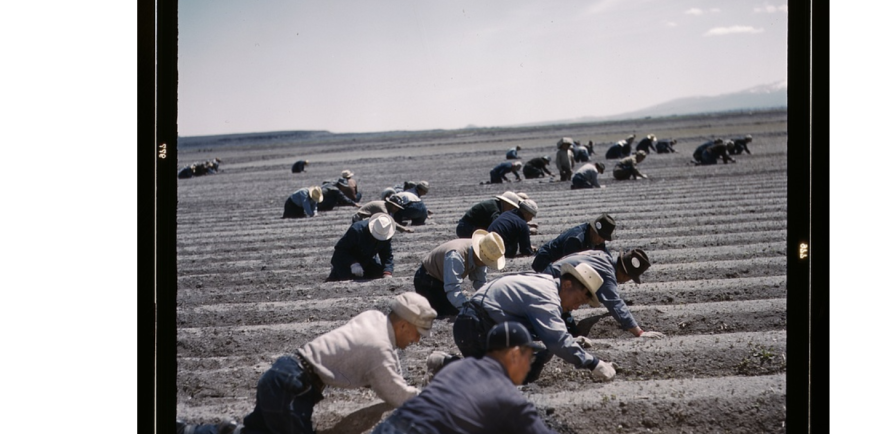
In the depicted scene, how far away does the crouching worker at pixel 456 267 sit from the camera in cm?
408

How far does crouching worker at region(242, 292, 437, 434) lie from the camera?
274 centimetres

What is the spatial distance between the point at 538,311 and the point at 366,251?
2359 millimetres

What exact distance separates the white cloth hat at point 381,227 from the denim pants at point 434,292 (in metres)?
0.95

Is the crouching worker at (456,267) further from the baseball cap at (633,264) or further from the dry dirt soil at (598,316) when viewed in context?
the baseball cap at (633,264)

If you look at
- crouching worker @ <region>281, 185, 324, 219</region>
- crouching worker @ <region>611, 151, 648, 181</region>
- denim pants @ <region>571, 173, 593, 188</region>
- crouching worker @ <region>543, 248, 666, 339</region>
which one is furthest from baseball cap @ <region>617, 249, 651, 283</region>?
crouching worker @ <region>611, 151, 648, 181</region>

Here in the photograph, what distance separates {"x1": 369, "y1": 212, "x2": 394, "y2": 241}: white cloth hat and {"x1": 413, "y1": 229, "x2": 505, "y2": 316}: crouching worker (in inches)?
38.9

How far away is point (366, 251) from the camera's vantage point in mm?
5281

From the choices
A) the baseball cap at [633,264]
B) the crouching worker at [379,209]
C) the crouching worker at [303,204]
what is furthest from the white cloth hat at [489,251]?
the crouching worker at [303,204]

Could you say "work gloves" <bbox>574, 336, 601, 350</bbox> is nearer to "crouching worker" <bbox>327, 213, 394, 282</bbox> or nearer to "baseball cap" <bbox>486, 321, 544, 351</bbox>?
"baseball cap" <bbox>486, 321, 544, 351</bbox>

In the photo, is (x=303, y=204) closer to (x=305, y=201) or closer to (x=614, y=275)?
(x=305, y=201)

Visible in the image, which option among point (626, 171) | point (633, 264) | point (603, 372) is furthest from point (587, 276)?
point (626, 171)
